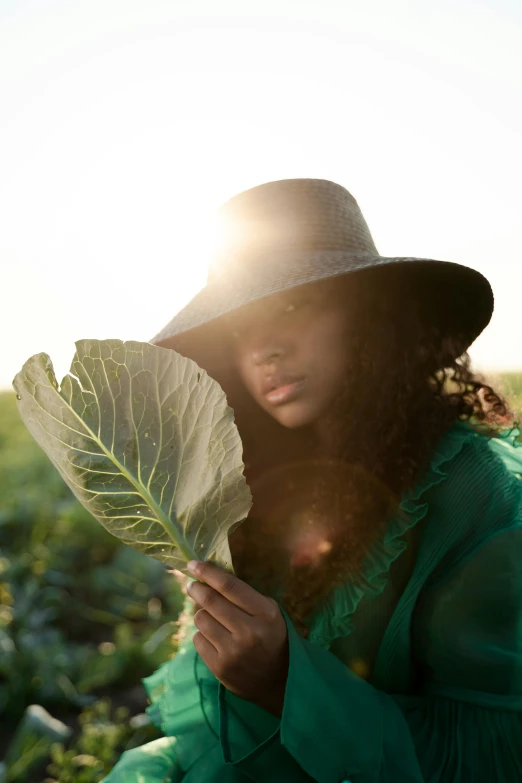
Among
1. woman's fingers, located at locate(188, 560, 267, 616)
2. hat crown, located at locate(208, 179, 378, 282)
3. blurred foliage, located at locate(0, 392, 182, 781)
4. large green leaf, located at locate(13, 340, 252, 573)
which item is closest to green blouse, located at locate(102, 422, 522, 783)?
woman's fingers, located at locate(188, 560, 267, 616)

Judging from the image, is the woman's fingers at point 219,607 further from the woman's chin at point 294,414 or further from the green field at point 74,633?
the green field at point 74,633

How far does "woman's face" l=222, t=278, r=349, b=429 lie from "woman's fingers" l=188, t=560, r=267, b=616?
0.54 meters

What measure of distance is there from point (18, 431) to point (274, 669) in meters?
7.24

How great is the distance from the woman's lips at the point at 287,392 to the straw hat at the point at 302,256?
24cm

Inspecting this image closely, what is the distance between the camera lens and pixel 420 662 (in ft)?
4.83

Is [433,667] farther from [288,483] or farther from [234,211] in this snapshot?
[234,211]

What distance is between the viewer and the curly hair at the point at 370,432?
4.77ft

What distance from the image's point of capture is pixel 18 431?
768cm

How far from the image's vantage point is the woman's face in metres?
1.50

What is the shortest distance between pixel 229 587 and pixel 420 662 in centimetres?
69

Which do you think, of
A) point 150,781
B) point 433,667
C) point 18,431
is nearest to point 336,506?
point 433,667

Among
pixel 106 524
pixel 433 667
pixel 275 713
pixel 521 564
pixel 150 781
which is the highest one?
pixel 106 524

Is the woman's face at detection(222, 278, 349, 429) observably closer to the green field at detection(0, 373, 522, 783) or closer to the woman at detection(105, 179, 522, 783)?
the woman at detection(105, 179, 522, 783)

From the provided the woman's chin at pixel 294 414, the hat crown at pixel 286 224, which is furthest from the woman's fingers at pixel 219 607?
the hat crown at pixel 286 224
